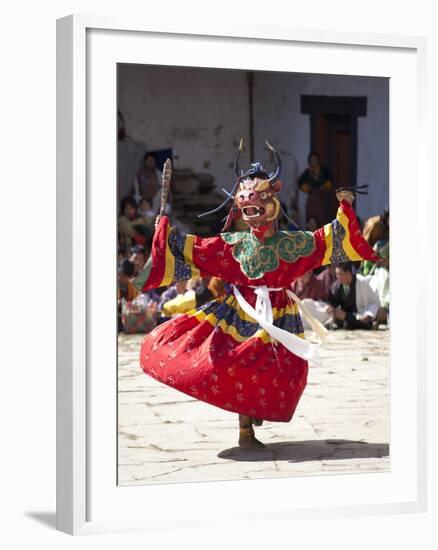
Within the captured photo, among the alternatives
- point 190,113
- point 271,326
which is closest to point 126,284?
point 190,113

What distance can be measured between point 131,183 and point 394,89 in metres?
6.44

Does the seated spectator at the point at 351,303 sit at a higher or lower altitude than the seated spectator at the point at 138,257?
lower

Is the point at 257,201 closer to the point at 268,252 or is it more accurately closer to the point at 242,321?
the point at 268,252

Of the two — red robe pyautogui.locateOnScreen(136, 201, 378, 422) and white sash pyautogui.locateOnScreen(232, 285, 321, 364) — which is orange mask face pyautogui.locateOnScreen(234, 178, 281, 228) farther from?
white sash pyautogui.locateOnScreen(232, 285, 321, 364)

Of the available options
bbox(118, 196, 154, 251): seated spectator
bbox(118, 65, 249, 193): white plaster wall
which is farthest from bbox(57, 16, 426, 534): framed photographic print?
bbox(118, 65, 249, 193): white plaster wall

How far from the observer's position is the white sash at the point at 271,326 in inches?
257

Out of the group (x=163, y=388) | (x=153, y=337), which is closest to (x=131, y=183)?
(x=163, y=388)

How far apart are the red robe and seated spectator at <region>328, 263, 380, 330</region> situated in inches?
198

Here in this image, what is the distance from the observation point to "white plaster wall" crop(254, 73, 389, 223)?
13.3 m

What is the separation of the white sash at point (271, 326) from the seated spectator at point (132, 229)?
187 inches

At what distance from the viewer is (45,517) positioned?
19.0 feet

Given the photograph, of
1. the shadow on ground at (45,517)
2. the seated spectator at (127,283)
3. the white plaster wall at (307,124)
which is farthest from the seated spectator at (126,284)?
the shadow on ground at (45,517)

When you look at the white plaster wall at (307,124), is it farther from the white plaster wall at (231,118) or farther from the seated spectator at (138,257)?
the seated spectator at (138,257)

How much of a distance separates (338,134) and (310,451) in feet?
23.4
